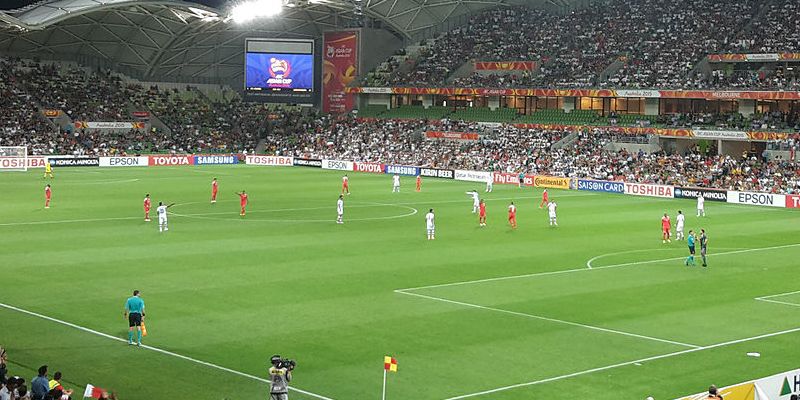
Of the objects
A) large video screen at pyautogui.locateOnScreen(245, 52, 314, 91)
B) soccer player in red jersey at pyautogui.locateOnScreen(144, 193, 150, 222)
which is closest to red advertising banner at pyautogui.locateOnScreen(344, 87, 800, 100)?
large video screen at pyautogui.locateOnScreen(245, 52, 314, 91)

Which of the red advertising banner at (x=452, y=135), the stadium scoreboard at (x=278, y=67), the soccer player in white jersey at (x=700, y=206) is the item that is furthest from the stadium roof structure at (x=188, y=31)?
the soccer player in white jersey at (x=700, y=206)

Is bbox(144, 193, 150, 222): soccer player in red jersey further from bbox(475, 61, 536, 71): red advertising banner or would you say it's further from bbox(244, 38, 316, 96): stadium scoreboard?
bbox(475, 61, 536, 71): red advertising banner

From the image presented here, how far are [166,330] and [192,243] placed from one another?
15.6m

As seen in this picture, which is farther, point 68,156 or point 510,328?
point 68,156

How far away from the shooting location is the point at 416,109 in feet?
344

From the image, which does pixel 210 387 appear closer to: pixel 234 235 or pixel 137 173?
pixel 234 235

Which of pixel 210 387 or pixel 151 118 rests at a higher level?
pixel 151 118

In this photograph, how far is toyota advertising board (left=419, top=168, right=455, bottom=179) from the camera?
82.9 meters

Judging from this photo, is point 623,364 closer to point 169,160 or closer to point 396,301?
point 396,301

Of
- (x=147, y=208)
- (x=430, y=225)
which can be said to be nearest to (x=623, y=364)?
(x=430, y=225)

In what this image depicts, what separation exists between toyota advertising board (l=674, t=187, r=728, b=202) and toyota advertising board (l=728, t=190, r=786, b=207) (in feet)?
1.98

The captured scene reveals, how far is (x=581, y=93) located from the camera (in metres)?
89.4

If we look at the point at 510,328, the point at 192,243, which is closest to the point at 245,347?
the point at 510,328

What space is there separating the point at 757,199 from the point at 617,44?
33765mm
